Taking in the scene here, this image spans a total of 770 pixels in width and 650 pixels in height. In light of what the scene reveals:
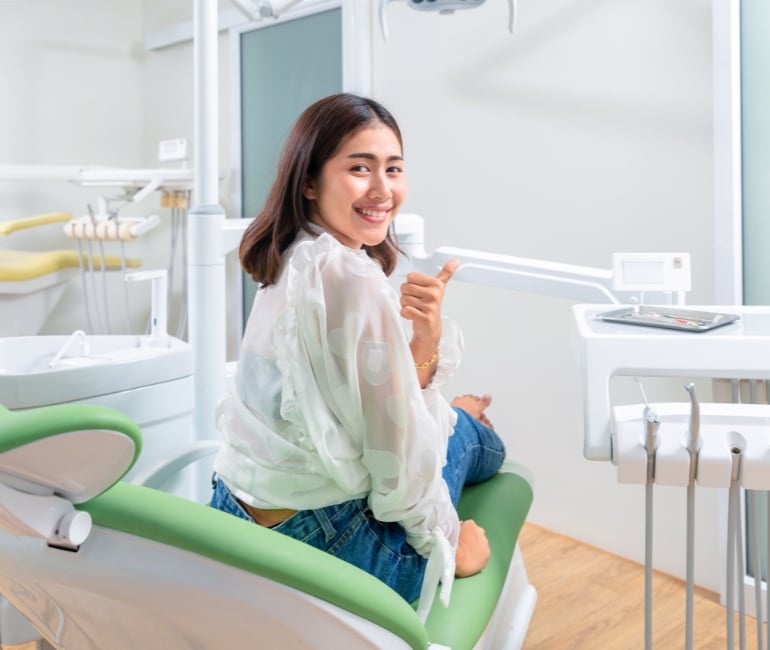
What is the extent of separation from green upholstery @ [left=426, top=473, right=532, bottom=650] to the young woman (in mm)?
27

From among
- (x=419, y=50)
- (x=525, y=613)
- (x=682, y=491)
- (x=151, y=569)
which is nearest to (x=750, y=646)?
(x=682, y=491)

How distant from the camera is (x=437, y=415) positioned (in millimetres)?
1169

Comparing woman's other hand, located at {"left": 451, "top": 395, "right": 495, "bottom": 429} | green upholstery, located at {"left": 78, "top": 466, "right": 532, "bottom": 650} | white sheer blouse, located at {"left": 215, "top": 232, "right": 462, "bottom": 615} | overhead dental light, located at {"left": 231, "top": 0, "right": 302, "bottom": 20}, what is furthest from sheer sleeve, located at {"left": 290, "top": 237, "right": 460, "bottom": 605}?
overhead dental light, located at {"left": 231, "top": 0, "right": 302, "bottom": 20}

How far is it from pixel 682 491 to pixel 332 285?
137 cm

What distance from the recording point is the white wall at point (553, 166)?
1.96 meters

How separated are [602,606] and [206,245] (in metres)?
1.24

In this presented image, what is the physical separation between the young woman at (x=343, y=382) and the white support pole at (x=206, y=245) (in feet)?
1.22

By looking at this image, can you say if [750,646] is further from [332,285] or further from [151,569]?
[151,569]

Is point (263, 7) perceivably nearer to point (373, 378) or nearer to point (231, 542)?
point (373, 378)

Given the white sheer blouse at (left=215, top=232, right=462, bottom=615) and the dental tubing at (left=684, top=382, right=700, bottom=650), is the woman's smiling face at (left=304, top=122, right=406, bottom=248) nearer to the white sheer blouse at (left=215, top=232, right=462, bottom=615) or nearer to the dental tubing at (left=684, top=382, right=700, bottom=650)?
the white sheer blouse at (left=215, top=232, right=462, bottom=615)

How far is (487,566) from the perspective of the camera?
1188 millimetres

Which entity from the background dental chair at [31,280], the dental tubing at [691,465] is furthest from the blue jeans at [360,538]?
the background dental chair at [31,280]

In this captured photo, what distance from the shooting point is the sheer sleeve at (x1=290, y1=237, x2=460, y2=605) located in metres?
1.01

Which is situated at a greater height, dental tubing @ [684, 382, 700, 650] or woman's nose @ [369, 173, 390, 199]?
woman's nose @ [369, 173, 390, 199]
